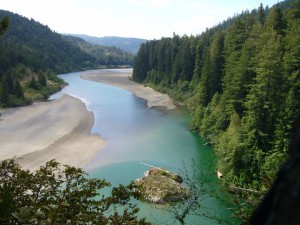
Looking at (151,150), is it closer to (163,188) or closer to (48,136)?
(163,188)

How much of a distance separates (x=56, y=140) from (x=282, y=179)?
42424 millimetres

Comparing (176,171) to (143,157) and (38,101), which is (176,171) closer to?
(143,157)

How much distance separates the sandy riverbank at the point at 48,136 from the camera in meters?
35.7

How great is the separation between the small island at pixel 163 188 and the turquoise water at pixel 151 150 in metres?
0.77

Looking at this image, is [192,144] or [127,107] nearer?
[192,144]

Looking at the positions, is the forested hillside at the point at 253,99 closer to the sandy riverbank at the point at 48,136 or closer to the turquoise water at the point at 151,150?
the turquoise water at the point at 151,150

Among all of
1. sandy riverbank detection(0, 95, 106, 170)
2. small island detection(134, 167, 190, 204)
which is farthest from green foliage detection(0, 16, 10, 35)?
sandy riverbank detection(0, 95, 106, 170)

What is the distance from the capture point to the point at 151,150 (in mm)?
38312

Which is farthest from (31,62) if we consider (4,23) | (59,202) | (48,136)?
(59,202)

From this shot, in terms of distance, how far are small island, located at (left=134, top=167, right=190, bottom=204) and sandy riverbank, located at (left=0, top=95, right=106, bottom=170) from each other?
31.8 ft

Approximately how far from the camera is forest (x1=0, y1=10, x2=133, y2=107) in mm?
69688

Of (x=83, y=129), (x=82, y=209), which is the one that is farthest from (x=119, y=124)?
(x=82, y=209)

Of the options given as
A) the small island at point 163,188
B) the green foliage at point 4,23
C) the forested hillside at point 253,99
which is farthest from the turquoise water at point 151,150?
the green foliage at point 4,23

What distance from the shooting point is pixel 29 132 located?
1786 inches
